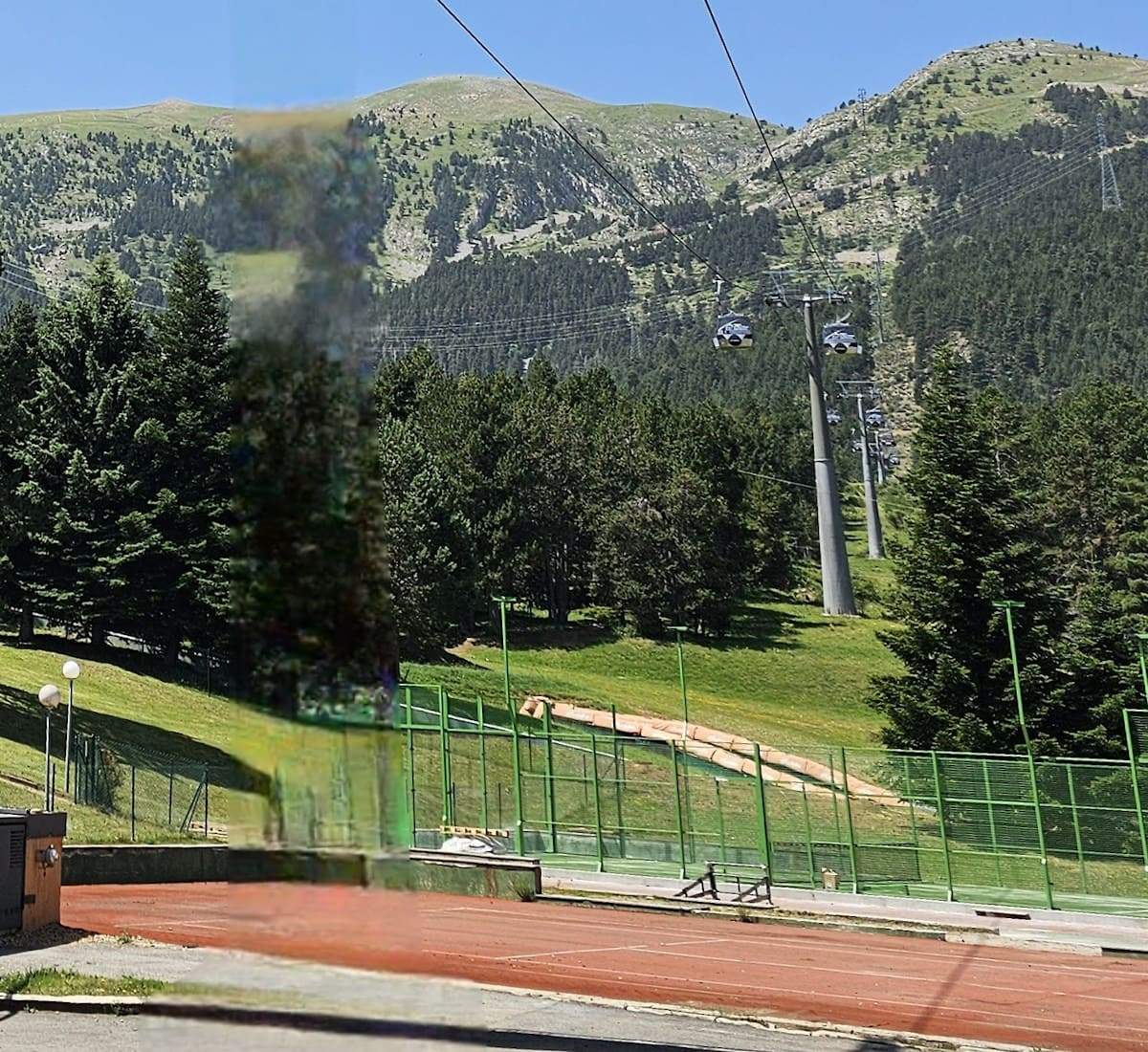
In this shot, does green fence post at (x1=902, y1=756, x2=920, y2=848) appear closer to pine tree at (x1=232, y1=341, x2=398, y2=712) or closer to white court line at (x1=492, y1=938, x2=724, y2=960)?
white court line at (x1=492, y1=938, x2=724, y2=960)

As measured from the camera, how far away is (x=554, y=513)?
85.5 metres

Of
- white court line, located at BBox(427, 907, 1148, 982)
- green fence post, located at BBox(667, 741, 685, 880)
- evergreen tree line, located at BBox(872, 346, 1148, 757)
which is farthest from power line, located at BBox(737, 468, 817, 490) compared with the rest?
white court line, located at BBox(427, 907, 1148, 982)

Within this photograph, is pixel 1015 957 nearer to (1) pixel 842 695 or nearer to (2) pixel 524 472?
(1) pixel 842 695

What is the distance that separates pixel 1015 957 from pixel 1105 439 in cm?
8699

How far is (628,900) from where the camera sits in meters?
26.4

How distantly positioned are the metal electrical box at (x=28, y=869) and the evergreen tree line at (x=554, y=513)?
149ft

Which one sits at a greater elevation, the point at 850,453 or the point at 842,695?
the point at 850,453

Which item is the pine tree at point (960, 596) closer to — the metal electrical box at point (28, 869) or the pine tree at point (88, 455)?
the pine tree at point (88, 455)

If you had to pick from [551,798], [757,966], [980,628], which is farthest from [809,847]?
[980,628]

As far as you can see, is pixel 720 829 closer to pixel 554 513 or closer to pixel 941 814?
pixel 941 814

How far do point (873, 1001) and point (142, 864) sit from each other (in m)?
15.7

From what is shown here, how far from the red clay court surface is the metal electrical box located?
A: 0.77 m

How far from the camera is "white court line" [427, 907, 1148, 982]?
20.4 meters

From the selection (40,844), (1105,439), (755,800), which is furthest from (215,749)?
(1105,439)
